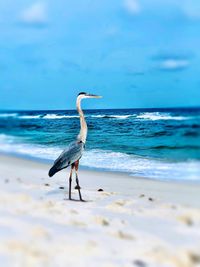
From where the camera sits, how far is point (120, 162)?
242 inches

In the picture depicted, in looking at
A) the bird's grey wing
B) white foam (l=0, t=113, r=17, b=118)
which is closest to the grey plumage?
the bird's grey wing

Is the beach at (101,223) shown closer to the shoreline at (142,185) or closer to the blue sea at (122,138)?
the shoreline at (142,185)

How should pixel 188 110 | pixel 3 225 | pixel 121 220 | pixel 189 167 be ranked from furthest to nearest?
pixel 188 110
pixel 189 167
pixel 121 220
pixel 3 225

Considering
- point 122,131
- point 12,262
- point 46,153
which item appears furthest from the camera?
point 122,131

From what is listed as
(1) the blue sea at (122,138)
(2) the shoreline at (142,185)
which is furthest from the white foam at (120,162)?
(2) the shoreline at (142,185)

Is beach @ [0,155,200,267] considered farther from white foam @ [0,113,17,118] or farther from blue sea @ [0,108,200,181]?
white foam @ [0,113,17,118]

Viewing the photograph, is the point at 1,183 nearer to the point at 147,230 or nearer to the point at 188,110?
the point at 147,230

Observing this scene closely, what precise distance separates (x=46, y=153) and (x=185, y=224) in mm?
4013

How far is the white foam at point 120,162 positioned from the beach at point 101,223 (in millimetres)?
356

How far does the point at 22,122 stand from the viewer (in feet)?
25.7

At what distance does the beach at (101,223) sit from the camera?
2416 millimetres

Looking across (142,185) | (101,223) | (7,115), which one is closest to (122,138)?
(7,115)

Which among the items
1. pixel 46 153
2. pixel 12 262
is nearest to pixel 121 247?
pixel 12 262

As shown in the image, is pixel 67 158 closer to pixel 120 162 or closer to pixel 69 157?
pixel 69 157
